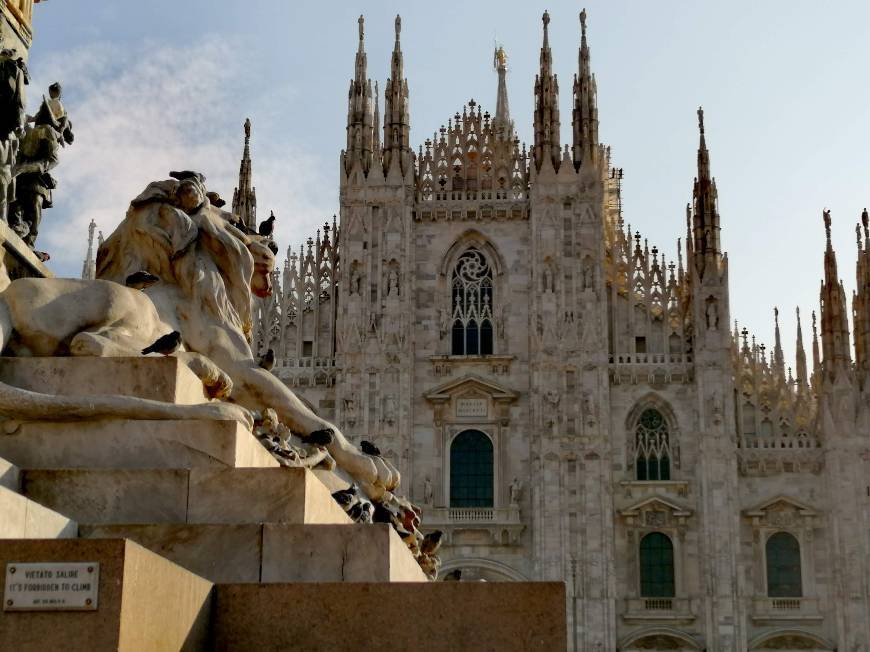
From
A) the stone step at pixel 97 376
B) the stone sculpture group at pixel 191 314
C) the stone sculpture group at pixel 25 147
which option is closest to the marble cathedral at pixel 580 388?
the stone sculpture group at pixel 25 147

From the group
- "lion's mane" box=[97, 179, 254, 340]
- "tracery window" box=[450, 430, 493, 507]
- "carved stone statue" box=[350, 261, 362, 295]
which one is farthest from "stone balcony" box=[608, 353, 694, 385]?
"lion's mane" box=[97, 179, 254, 340]

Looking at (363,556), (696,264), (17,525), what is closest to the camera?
(17,525)

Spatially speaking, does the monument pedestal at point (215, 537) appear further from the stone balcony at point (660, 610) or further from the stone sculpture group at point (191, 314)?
the stone balcony at point (660, 610)

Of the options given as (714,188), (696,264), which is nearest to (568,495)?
(696,264)

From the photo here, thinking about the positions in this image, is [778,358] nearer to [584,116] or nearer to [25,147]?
[584,116]

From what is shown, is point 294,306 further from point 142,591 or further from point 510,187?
point 142,591

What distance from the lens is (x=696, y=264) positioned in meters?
33.1

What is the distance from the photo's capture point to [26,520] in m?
5.10

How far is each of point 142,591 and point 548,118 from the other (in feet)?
101

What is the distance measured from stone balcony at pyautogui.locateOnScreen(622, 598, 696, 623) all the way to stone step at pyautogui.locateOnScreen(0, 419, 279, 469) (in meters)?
26.2

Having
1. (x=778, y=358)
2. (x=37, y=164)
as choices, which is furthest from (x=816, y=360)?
(x=37, y=164)

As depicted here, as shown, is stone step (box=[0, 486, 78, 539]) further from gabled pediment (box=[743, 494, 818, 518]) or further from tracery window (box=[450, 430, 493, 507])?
gabled pediment (box=[743, 494, 818, 518])

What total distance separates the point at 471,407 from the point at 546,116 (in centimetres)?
750

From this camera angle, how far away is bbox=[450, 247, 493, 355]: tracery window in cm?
3319
